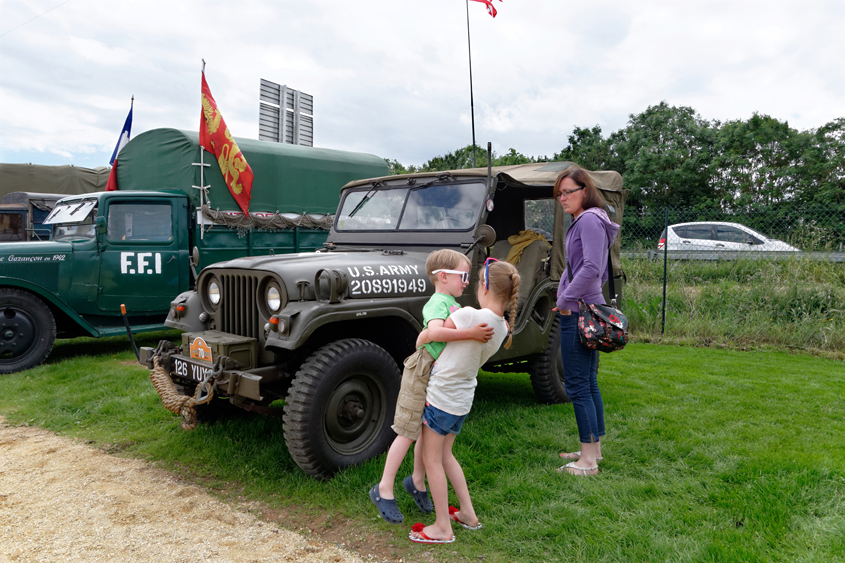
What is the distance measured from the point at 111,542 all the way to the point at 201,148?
593 centimetres

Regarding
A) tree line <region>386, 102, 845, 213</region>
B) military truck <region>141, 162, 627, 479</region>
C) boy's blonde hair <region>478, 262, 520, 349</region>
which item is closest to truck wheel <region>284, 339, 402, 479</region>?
military truck <region>141, 162, 627, 479</region>

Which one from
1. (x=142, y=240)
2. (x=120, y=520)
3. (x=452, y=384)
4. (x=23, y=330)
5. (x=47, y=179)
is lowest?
(x=120, y=520)

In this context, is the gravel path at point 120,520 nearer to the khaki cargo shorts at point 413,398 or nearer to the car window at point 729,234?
the khaki cargo shorts at point 413,398

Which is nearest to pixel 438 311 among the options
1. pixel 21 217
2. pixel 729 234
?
pixel 729 234

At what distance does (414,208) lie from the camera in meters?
4.79

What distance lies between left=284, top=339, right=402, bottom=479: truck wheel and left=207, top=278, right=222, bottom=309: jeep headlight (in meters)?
0.98

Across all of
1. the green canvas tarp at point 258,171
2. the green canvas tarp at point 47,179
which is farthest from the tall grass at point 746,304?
the green canvas tarp at point 47,179

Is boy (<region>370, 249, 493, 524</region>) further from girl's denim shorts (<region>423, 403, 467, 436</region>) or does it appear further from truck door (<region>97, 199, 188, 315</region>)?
truck door (<region>97, 199, 188, 315</region>)

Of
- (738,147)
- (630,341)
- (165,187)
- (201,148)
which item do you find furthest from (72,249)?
(738,147)

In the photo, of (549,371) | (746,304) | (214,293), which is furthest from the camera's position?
(746,304)

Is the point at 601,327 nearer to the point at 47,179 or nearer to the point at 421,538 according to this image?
the point at 421,538

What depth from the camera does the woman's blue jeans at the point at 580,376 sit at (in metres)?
3.62

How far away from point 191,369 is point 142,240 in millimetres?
4477

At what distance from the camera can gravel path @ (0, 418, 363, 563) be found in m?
2.78
